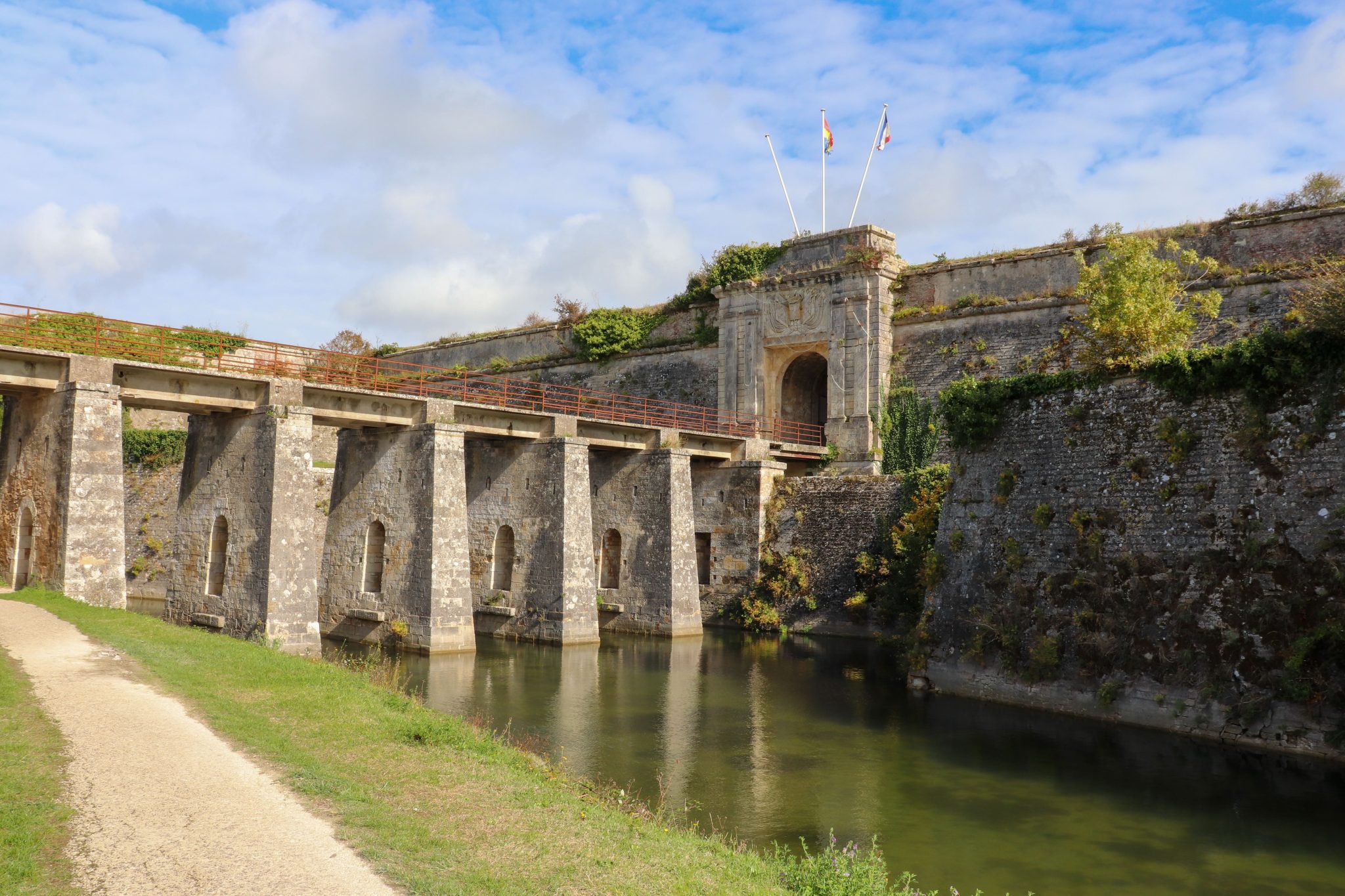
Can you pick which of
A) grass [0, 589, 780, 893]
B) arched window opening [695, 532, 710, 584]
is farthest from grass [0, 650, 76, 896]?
arched window opening [695, 532, 710, 584]

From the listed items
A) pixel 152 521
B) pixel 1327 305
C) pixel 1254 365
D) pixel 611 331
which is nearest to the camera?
pixel 1327 305

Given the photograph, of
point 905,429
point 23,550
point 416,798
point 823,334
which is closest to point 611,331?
point 823,334

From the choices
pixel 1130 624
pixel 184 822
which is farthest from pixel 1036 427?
pixel 184 822

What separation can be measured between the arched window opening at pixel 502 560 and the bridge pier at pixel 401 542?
314cm

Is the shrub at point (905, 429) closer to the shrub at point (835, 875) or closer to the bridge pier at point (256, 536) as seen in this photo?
the bridge pier at point (256, 536)

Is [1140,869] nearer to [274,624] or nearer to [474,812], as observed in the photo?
[474,812]

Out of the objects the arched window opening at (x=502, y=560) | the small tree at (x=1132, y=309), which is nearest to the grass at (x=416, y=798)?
the small tree at (x=1132, y=309)

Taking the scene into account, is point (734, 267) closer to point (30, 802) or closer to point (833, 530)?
point (833, 530)

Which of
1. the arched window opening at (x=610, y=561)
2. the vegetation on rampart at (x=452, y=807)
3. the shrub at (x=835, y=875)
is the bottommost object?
the shrub at (x=835, y=875)

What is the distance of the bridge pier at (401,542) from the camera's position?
21359mm

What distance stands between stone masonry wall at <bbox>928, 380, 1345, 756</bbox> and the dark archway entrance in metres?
14.9

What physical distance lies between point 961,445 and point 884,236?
14223mm

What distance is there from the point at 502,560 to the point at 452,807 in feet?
57.2

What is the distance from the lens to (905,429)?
30.6 m
